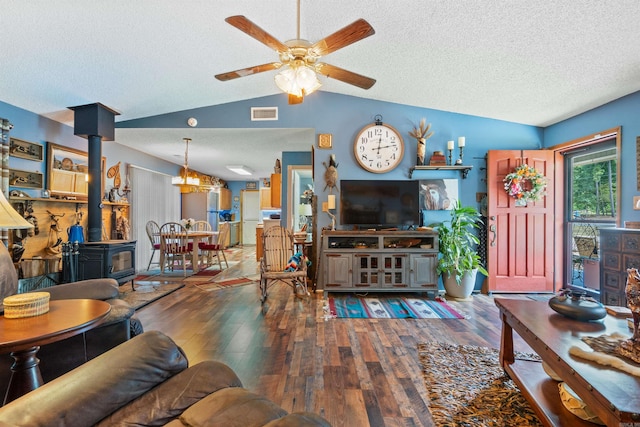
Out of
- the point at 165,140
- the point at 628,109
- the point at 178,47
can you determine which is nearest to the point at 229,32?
the point at 178,47

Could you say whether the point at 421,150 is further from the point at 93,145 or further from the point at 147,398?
the point at 93,145

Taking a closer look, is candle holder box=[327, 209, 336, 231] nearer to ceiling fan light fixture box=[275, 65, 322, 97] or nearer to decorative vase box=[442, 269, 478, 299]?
decorative vase box=[442, 269, 478, 299]

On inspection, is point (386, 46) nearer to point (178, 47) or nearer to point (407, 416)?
point (178, 47)

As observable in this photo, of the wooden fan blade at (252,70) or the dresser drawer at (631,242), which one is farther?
the dresser drawer at (631,242)

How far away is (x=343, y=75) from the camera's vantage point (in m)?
2.40

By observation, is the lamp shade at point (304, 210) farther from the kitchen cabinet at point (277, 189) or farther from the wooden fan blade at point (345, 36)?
the wooden fan blade at point (345, 36)

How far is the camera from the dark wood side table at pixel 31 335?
1.23m

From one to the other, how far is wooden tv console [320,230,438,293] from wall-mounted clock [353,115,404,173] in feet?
3.34

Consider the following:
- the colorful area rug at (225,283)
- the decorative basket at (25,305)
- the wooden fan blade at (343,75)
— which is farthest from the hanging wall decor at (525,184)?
the decorative basket at (25,305)

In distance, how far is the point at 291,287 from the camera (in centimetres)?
468

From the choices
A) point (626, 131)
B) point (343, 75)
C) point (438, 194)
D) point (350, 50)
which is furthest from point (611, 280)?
point (350, 50)

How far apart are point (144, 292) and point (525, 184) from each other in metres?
5.59

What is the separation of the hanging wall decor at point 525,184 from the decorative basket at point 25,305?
4906mm

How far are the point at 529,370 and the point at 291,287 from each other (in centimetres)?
327
